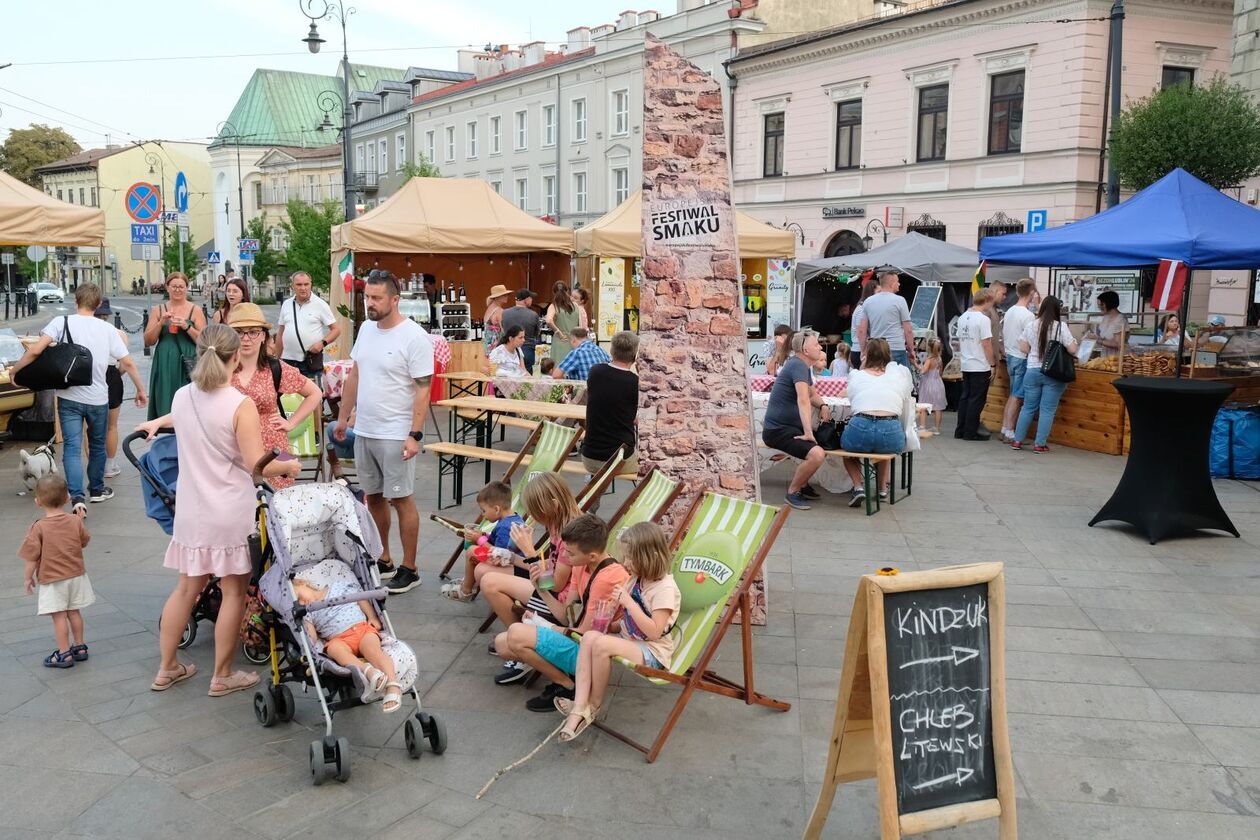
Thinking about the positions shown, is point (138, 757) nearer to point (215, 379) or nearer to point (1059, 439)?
point (215, 379)

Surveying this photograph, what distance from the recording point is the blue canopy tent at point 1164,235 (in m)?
9.55

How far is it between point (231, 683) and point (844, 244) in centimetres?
2819

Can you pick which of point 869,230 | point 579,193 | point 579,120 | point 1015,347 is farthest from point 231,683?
point 579,120

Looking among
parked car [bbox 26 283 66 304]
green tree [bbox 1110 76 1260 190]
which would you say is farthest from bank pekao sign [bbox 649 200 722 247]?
parked car [bbox 26 283 66 304]

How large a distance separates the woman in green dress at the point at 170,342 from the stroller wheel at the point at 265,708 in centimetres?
497

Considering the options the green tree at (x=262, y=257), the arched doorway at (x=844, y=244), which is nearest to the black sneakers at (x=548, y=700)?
the arched doorway at (x=844, y=244)

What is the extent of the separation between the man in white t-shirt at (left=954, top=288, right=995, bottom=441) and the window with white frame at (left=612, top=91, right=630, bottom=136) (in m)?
29.1

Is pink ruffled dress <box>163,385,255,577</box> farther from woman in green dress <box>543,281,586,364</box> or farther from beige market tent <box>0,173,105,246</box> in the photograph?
woman in green dress <box>543,281,586,364</box>

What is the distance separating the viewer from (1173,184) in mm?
10477

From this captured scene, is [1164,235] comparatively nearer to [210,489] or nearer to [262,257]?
[210,489]

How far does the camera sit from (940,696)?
3334mm

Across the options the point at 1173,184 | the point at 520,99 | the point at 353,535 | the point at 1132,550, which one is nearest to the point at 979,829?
the point at 353,535

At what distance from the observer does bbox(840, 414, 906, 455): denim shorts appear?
8383mm

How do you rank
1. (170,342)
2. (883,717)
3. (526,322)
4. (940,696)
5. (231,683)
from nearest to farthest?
(883,717), (940,696), (231,683), (170,342), (526,322)
